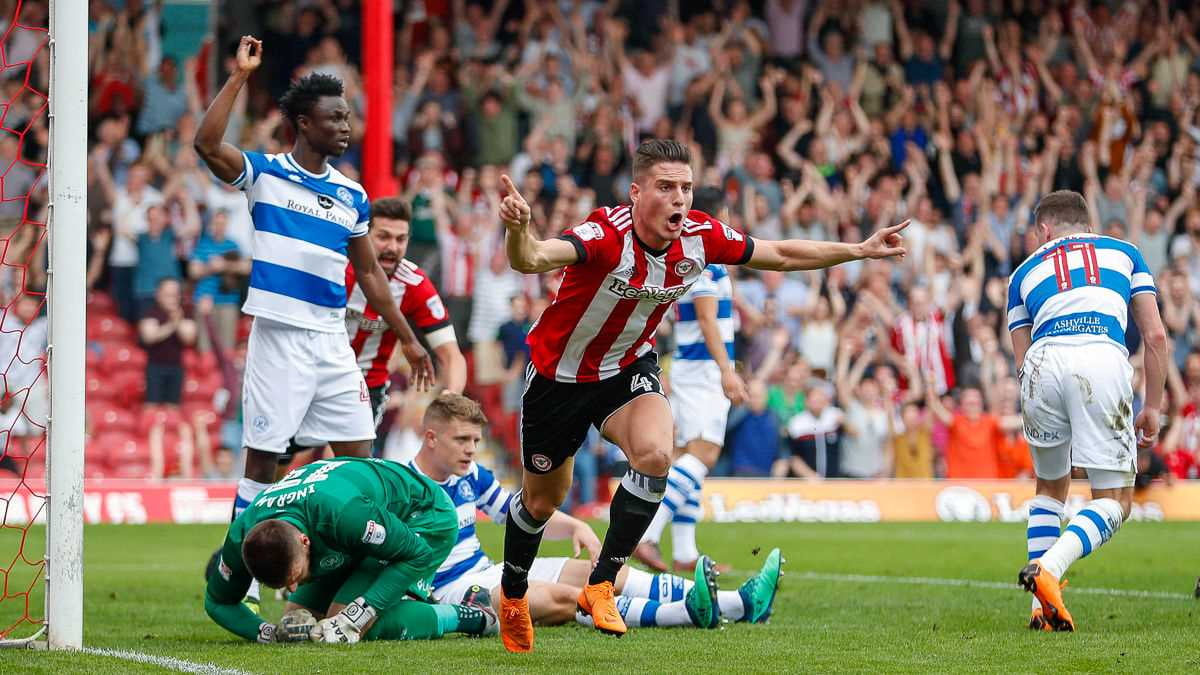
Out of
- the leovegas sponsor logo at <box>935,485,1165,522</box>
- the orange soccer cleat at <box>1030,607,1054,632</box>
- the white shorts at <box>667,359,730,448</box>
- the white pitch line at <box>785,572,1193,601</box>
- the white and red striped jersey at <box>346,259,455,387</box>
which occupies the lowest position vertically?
the leovegas sponsor logo at <box>935,485,1165,522</box>

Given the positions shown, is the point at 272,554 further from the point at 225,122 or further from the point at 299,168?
the point at 299,168

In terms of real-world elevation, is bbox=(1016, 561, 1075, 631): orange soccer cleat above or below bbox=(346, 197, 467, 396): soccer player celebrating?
below

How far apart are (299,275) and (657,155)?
7.51 ft

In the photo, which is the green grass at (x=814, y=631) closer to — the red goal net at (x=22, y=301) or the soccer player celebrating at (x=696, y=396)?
the soccer player celebrating at (x=696, y=396)

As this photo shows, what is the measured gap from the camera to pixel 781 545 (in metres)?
14.0

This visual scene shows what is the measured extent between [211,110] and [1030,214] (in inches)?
637

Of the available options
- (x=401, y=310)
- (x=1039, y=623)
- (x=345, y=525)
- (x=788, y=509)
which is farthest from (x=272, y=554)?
(x=788, y=509)

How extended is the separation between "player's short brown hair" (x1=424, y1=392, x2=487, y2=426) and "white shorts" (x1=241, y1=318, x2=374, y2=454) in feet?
2.70

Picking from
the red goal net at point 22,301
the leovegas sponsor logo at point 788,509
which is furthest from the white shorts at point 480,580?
the leovegas sponsor logo at point 788,509

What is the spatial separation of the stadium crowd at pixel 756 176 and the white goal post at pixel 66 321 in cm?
1056

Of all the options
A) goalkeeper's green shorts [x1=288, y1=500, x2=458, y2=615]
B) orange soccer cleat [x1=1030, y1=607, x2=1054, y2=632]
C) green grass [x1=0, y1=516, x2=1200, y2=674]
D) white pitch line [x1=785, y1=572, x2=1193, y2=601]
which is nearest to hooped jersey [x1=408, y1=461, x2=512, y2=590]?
goalkeeper's green shorts [x1=288, y1=500, x2=458, y2=615]

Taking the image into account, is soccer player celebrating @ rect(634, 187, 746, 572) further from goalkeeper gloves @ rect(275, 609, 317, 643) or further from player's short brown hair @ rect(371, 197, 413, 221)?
goalkeeper gloves @ rect(275, 609, 317, 643)

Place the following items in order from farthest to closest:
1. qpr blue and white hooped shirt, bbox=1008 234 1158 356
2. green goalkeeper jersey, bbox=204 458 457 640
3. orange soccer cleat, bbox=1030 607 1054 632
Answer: qpr blue and white hooped shirt, bbox=1008 234 1158 356 < orange soccer cleat, bbox=1030 607 1054 632 < green goalkeeper jersey, bbox=204 458 457 640

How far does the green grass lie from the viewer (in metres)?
6.29
